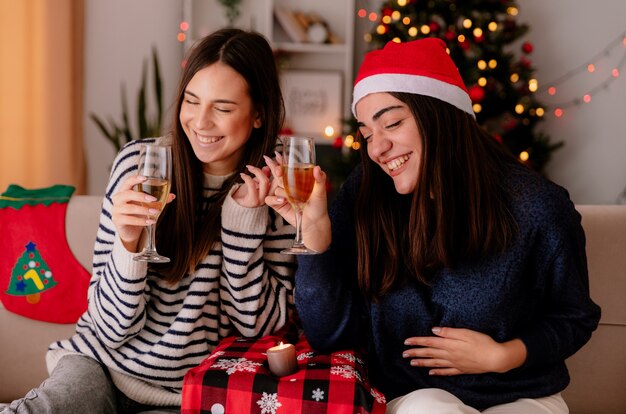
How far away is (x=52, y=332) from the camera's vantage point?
81.0 inches

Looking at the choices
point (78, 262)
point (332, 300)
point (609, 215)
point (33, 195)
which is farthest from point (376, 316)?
point (33, 195)

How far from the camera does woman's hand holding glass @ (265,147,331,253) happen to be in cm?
165

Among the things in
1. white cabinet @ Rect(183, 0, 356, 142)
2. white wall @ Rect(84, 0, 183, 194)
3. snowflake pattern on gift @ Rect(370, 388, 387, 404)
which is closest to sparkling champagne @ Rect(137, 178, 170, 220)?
snowflake pattern on gift @ Rect(370, 388, 387, 404)

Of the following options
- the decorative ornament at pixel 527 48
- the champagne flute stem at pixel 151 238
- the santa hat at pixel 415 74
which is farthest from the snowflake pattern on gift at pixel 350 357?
the decorative ornament at pixel 527 48

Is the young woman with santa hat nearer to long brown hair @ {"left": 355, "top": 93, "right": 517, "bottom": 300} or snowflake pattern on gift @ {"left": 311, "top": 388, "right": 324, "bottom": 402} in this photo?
long brown hair @ {"left": 355, "top": 93, "right": 517, "bottom": 300}

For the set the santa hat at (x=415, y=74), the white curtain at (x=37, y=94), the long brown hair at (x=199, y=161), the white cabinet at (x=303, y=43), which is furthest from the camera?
the white cabinet at (x=303, y=43)

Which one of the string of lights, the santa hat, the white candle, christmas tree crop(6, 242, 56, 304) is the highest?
the string of lights

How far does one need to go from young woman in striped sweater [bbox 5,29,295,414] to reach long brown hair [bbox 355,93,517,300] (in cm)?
26

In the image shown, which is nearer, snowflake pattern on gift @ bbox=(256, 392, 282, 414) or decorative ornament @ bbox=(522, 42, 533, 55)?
snowflake pattern on gift @ bbox=(256, 392, 282, 414)

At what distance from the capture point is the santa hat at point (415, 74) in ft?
5.52

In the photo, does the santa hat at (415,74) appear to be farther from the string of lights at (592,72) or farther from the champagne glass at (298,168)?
the string of lights at (592,72)

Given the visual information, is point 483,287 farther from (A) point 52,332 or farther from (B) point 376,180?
(A) point 52,332

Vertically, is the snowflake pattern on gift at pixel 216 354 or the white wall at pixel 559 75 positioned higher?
the white wall at pixel 559 75

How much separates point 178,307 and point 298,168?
0.55 meters
